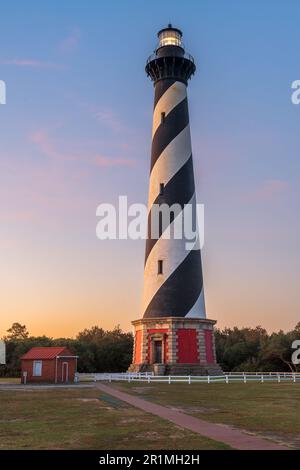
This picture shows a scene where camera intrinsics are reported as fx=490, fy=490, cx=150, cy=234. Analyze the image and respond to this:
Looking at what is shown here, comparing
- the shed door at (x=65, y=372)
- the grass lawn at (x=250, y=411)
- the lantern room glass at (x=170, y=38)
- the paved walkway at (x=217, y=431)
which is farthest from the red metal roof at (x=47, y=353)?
the lantern room glass at (x=170, y=38)

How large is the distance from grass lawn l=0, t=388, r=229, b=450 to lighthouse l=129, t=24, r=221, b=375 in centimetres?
1755

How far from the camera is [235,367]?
5416cm

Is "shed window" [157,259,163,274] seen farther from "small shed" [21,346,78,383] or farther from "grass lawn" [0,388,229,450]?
"grass lawn" [0,388,229,450]

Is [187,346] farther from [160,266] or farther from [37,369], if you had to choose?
[37,369]

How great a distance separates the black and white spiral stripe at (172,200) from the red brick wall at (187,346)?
1220 millimetres

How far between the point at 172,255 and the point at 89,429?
24251 mm

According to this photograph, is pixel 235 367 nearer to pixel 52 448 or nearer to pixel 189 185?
pixel 189 185

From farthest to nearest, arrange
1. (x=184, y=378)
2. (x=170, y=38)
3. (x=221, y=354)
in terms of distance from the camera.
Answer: (x=221, y=354) → (x=170, y=38) → (x=184, y=378)

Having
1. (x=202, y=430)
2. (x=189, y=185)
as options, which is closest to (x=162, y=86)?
(x=189, y=185)

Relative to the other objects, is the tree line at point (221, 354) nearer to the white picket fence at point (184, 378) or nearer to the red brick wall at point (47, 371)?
the white picket fence at point (184, 378)

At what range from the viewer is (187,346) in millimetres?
33500

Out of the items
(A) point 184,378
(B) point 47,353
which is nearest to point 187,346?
(A) point 184,378
